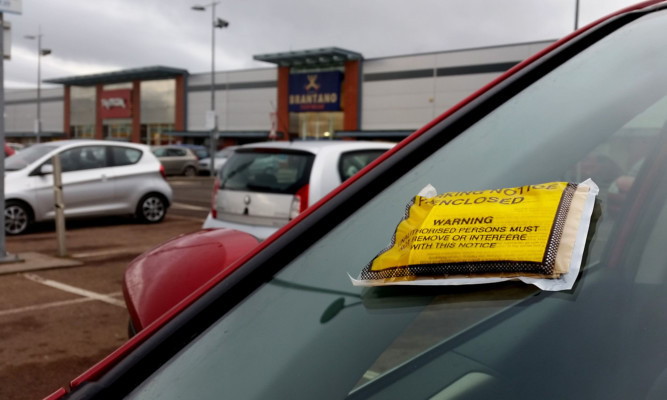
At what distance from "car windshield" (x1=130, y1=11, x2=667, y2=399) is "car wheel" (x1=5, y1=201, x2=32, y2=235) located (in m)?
9.46

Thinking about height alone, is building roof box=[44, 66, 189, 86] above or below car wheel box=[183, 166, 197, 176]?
above

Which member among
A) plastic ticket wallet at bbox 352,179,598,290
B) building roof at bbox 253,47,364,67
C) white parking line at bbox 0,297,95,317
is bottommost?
white parking line at bbox 0,297,95,317

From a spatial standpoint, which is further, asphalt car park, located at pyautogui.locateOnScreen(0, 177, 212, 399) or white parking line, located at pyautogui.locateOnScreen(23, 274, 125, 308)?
white parking line, located at pyautogui.locateOnScreen(23, 274, 125, 308)

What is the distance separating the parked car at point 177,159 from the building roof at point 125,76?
2114 centimetres

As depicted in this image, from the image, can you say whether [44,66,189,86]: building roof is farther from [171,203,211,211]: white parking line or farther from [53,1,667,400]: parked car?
[53,1,667,400]: parked car

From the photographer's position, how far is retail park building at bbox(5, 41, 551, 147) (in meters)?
36.5

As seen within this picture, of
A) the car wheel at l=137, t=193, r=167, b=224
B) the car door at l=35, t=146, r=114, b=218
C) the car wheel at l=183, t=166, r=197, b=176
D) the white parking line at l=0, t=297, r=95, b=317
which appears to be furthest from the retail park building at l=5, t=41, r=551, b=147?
the white parking line at l=0, t=297, r=95, b=317

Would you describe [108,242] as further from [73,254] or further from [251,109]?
[251,109]

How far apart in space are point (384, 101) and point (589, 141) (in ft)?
125

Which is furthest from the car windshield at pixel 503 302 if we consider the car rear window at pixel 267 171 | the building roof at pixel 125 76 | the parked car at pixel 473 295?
the building roof at pixel 125 76

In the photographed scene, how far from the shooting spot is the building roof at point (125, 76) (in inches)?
1844

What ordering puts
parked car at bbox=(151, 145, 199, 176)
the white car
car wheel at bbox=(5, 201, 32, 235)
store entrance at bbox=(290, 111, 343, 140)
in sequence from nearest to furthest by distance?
the white car < car wheel at bbox=(5, 201, 32, 235) < parked car at bbox=(151, 145, 199, 176) < store entrance at bbox=(290, 111, 343, 140)

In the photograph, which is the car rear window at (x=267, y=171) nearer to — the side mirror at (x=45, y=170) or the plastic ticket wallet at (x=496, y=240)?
the side mirror at (x=45, y=170)

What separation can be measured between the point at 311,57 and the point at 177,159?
50.4 feet
